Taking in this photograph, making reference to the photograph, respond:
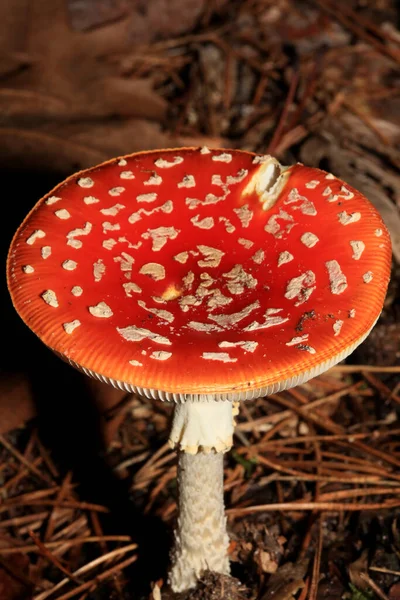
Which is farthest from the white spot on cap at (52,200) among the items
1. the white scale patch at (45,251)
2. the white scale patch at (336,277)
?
the white scale patch at (336,277)

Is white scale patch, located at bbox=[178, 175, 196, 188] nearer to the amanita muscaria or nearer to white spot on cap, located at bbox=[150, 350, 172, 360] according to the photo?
the amanita muscaria

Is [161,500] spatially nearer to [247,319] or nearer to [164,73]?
[247,319]

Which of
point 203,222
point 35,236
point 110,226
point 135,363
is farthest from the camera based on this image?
point 203,222

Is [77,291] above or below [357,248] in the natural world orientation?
below

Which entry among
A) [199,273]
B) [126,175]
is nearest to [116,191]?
[126,175]

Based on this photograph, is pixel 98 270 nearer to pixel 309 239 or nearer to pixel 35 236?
pixel 35 236

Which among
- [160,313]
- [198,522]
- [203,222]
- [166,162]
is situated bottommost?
[198,522]

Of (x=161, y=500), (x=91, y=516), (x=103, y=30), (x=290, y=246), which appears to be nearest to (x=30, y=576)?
(x=91, y=516)
